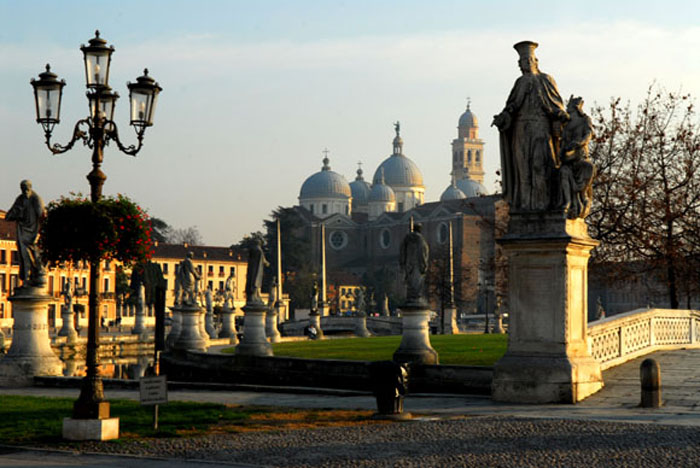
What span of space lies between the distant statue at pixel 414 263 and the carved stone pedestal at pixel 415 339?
407 millimetres

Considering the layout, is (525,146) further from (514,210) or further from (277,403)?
(277,403)

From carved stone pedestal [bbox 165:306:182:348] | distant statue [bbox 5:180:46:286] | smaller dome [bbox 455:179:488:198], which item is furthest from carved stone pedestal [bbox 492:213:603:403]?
smaller dome [bbox 455:179:488:198]

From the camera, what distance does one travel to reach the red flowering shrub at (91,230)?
13336mm

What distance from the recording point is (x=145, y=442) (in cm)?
1259

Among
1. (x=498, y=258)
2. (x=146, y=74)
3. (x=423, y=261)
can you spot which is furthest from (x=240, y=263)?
(x=146, y=74)

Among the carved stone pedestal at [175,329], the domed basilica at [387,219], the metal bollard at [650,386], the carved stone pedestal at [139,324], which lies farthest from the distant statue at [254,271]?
the domed basilica at [387,219]

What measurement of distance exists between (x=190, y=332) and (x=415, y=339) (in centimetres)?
1322

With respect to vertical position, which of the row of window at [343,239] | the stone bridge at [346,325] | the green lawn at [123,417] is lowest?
the green lawn at [123,417]

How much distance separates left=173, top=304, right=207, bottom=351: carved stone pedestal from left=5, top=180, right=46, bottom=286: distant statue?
1124 centimetres

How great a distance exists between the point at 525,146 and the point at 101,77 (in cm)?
672

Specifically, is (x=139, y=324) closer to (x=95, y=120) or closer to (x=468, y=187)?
(x=95, y=120)

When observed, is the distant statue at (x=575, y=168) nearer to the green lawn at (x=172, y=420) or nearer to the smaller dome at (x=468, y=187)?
the green lawn at (x=172, y=420)

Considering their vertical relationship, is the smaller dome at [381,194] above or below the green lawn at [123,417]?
above

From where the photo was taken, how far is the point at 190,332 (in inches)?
1357
